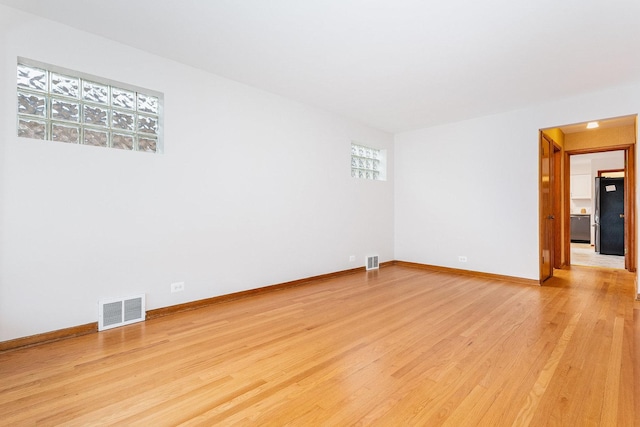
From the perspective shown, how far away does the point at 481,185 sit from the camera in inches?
205

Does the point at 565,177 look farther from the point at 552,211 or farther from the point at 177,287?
the point at 177,287

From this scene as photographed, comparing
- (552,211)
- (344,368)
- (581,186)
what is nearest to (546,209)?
(552,211)

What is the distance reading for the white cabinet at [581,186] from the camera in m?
9.76

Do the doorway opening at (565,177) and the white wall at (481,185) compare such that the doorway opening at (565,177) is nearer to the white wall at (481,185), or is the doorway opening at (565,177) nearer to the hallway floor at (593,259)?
the hallway floor at (593,259)

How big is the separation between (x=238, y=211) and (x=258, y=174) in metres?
0.57

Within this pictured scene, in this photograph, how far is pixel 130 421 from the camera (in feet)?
5.14

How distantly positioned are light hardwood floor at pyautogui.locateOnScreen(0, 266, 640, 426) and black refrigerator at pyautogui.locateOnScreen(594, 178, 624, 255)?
5.37m

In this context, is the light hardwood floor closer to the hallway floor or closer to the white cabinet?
the hallway floor

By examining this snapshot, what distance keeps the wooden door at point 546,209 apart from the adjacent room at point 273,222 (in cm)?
9

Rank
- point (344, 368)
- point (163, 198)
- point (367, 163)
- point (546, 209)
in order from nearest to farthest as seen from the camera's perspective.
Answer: point (344, 368)
point (163, 198)
point (546, 209)
point (367, 163)

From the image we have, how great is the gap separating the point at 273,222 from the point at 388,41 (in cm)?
256

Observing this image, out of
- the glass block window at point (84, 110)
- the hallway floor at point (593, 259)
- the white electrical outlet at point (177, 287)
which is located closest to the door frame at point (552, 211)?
the hallway floor at point (593, 259)

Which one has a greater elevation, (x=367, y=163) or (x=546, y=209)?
(x=367, y=163)

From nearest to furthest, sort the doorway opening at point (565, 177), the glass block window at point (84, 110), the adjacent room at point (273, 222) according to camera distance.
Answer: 1. the adjacent room at point (273, 222)
2. the glass block window at point (84, 110)
3. the doorway opening at point (565, 177)
